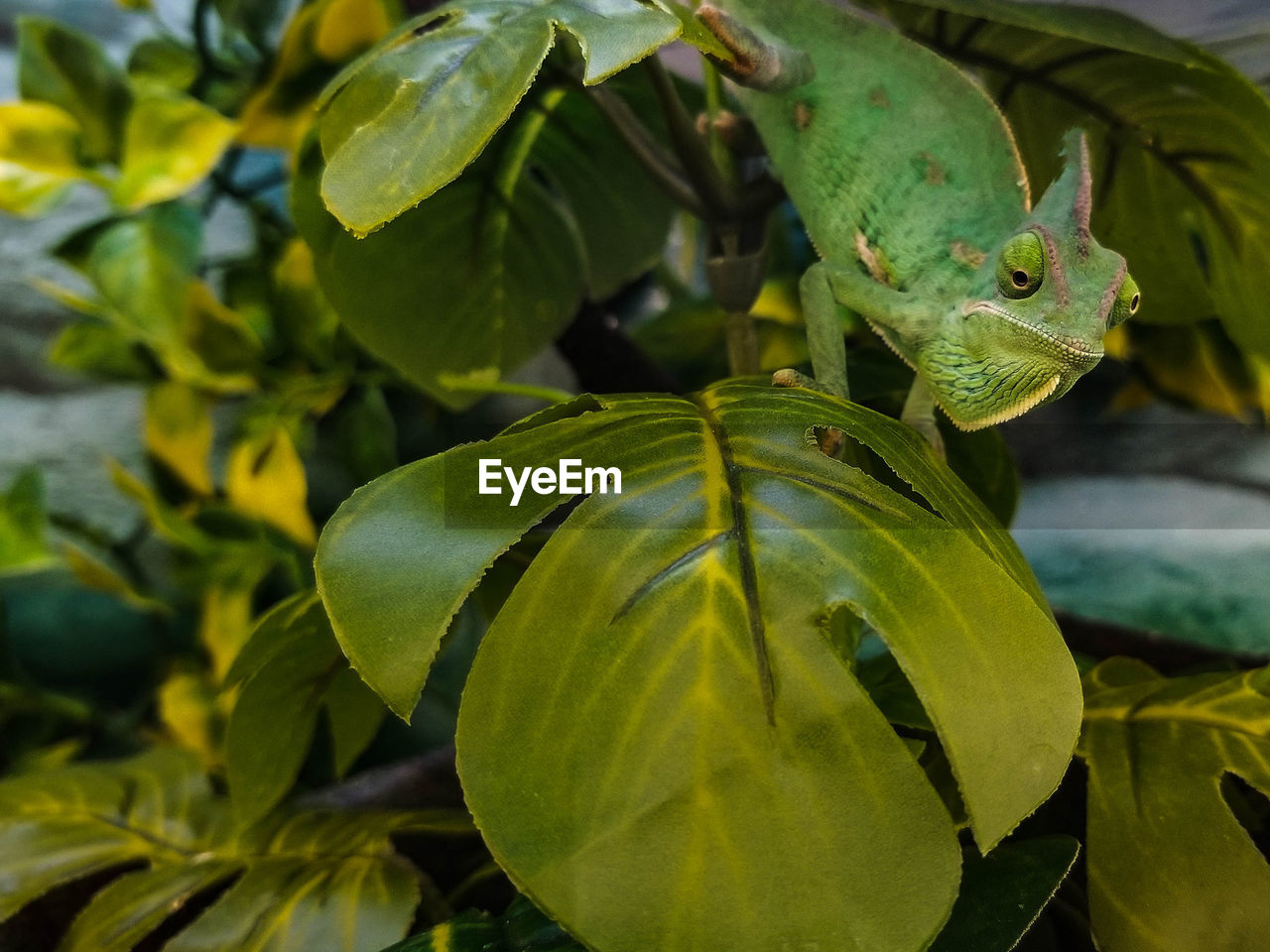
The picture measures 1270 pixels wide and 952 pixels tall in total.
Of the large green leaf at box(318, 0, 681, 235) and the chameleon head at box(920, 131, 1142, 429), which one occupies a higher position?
the large green leaf at box(318, 0, 681, 235)

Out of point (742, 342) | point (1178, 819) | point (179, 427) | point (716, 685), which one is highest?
point (716, 685)

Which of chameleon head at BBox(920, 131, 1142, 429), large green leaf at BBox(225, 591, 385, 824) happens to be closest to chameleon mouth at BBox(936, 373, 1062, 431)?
chameleon head at BBox(920, 131, 1142, 429)

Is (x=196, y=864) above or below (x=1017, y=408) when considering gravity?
below

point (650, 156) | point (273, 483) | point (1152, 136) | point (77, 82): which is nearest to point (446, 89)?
point (650, 156)

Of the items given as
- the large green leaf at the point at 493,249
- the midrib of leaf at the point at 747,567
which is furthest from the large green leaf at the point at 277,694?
the midrib of leaf at the point at 747,567

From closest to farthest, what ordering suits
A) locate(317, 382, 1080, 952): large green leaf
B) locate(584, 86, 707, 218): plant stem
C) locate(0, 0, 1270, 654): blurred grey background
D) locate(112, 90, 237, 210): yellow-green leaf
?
locate(317, 382, 1080, 952): large green leaf < locate(584, 86, 707, 218): plant stem < locate(0, 0, 1270, 654): blurred grey background < locate(112, 90, 237, 210): yellow-green leaf

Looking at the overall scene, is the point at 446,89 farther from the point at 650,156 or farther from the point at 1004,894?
the point at 1004,894

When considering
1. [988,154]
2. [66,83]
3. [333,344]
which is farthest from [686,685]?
[66,83]

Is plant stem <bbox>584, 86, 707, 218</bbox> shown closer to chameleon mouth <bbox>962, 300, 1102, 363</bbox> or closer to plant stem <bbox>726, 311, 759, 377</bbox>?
plant stem <bbox>726, 311, 759, 377</bbox>
